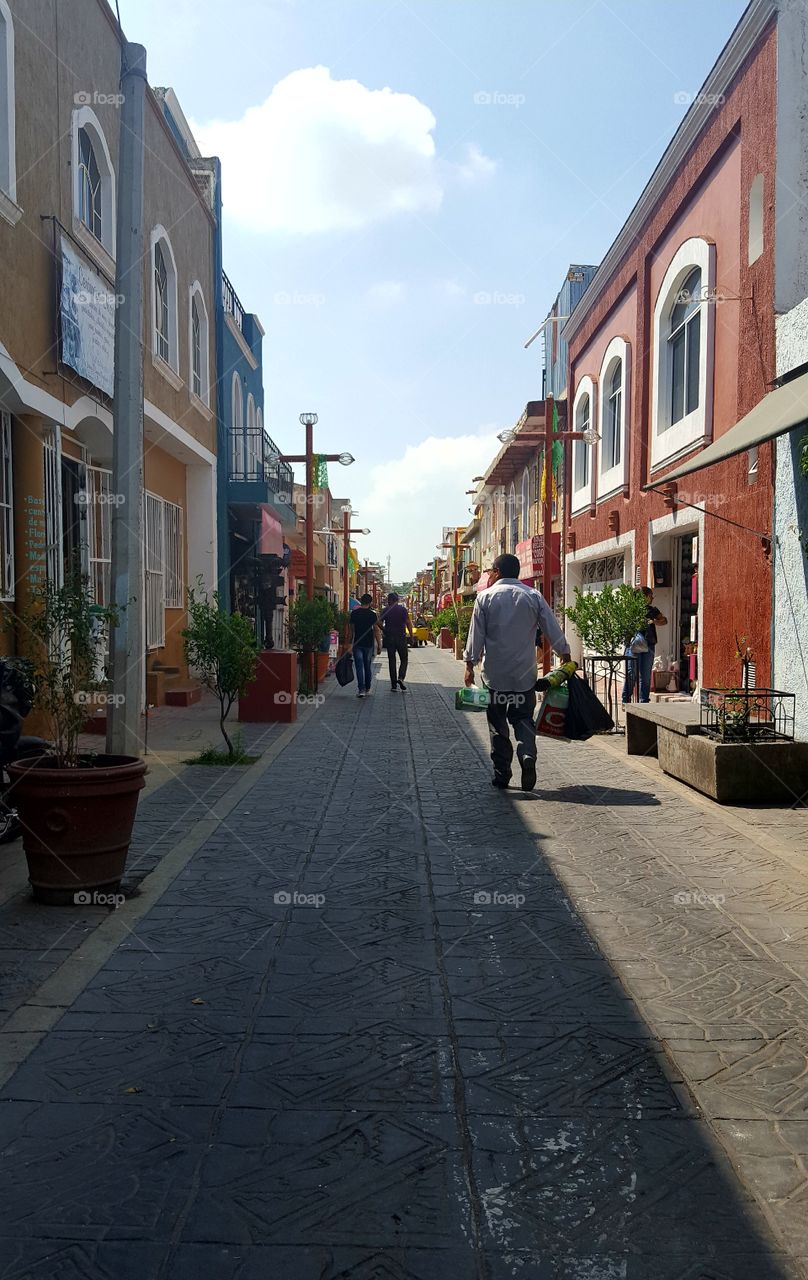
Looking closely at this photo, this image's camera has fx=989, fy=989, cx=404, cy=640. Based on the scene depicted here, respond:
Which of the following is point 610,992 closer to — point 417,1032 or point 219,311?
point 417,1032

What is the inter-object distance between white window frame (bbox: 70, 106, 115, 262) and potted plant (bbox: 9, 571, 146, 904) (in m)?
6.53

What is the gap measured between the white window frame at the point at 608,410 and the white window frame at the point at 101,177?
834 cm

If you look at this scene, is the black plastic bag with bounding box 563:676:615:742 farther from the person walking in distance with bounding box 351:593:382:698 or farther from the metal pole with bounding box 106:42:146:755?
the person walking in distance with bounding box 351:593:382:698

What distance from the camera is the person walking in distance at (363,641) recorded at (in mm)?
16484

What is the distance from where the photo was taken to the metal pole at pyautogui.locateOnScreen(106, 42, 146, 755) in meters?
5.62

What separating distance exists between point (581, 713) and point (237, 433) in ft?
49.6

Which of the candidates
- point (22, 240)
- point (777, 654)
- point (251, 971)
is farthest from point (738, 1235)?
point (22, 240)

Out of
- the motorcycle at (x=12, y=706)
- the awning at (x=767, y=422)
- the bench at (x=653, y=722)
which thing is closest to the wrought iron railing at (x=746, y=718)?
the bench at (x=653, y=722)

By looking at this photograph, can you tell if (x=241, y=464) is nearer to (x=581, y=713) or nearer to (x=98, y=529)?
(x=98, y=529)

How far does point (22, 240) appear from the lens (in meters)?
8.61

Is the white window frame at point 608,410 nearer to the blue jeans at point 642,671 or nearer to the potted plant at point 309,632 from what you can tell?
the blue jeans at point 642,671

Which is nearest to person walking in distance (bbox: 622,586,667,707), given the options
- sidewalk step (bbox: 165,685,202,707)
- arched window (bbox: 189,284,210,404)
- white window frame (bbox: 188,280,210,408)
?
sidewalk step (bbox: 165,685,202,707)

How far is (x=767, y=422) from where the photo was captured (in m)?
7.38

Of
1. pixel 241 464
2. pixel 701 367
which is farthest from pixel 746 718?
pixel 241 464
